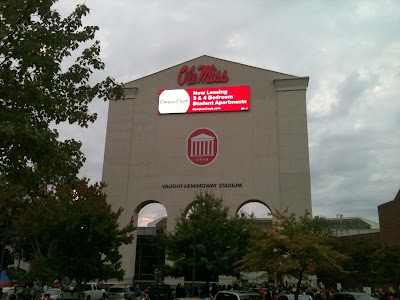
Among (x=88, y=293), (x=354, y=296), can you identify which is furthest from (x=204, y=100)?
(x=354, y=296)

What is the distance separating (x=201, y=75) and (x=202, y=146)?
8889 millimetres

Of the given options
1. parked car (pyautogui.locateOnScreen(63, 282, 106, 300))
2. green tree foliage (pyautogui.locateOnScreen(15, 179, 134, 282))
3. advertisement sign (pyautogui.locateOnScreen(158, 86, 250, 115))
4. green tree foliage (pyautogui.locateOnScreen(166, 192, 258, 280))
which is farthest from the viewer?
advertisement sign (pyautogui.locateOnScreen(158, 86, 250, 115))

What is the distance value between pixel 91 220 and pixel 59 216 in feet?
7.49

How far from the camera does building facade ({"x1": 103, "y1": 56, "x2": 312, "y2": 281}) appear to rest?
4469cm

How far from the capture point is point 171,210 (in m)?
45.7

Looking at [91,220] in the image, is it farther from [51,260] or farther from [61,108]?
[61,108]

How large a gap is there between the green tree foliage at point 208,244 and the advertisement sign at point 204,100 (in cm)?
1675

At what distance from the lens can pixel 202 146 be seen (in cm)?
4681

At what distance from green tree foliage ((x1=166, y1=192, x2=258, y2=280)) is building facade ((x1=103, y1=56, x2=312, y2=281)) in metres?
11.1

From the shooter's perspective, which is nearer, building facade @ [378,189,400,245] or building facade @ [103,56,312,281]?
building facade @ [378,189,400,245]

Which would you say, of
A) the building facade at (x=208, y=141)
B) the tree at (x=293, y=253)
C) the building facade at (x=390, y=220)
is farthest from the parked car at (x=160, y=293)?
the building facade at (x=390, y=220)

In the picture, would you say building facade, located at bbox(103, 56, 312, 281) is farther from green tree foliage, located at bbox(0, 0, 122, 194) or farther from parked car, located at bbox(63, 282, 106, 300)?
green tree foliage, located at bbox(0, 0, 122, 194)

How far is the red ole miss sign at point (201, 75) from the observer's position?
48500 mm

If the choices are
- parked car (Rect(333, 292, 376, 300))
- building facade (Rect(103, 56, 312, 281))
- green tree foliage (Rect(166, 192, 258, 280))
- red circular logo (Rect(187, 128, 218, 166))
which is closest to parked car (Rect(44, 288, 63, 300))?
green tree foliage (Rect(166, 192, 258, 280))
